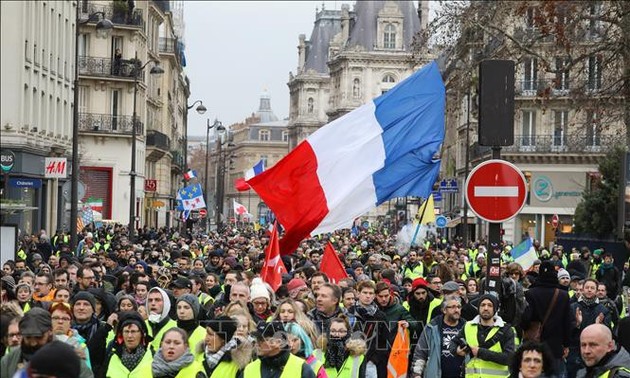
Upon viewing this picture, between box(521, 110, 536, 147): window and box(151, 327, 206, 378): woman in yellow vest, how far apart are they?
64870 millimetres

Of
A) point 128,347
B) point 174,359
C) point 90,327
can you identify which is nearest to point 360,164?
point 90,327

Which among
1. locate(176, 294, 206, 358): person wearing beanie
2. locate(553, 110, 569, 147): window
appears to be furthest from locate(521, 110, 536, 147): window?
Result: locate(176, 294, 206, 358): person wearing beanie

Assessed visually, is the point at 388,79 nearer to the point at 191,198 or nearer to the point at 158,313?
the point at 191,198

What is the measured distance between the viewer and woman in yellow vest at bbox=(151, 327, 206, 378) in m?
10.2

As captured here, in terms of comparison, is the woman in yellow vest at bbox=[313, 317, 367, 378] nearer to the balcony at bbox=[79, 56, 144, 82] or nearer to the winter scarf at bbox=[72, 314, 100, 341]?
the winter scarf at bbox=[72, 314, 100, 341]

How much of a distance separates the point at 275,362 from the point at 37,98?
3581 cm

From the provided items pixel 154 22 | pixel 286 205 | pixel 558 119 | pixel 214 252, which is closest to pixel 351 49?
pixel 154 22

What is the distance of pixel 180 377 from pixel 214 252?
51.9ft

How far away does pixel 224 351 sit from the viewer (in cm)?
1066

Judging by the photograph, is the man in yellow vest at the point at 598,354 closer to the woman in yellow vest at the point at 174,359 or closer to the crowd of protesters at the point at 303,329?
the crowd of protesters at the point at 303,329

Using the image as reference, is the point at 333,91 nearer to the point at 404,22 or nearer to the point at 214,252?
the point at 404,22

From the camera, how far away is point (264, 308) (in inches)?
516

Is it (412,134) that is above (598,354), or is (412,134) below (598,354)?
above

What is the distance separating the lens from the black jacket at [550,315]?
1353 cm
